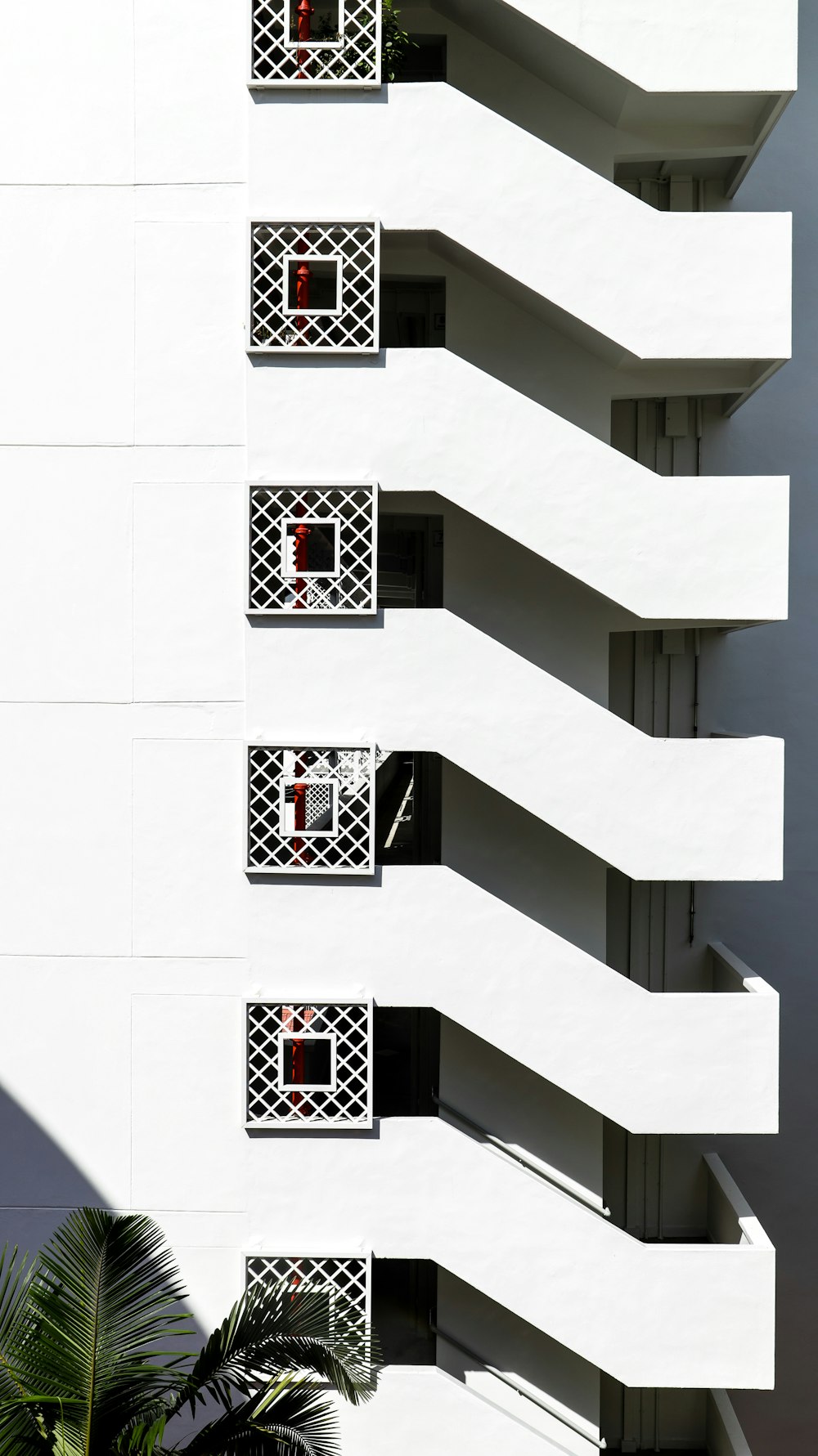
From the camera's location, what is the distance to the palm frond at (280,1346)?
19.3 feet

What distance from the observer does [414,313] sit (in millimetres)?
8906

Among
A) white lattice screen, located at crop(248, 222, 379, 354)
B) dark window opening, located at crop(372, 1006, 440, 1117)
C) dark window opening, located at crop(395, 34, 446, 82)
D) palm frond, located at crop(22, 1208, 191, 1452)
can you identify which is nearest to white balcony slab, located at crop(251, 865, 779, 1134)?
dark window opening, located at crop(372, 1006, 440, 1117)

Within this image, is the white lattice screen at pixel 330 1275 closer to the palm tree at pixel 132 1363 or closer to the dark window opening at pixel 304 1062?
the palm tree at pixel 132 1363

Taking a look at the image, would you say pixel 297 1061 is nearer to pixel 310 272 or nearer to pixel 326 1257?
pixel 326 1257

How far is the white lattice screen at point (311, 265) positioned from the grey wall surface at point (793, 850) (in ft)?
12.3

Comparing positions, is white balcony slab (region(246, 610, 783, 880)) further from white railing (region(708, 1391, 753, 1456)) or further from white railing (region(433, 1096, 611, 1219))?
white railing (region(708, 1391, 753, 1456))

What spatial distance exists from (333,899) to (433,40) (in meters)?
6.30

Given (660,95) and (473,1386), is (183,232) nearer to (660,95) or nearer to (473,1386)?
(660,95)

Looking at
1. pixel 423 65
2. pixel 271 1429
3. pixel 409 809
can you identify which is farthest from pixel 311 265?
pixel 271 1429

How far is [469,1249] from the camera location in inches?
277

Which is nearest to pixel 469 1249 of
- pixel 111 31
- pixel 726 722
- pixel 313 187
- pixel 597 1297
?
pixel 597 1297

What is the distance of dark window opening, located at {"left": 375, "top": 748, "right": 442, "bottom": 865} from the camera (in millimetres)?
8859

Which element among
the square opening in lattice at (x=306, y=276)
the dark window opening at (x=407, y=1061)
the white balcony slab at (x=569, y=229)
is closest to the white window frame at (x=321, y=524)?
the square opening in lattice at (x=306, y=276)

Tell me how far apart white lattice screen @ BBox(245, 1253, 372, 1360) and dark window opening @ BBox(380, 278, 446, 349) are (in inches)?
270
